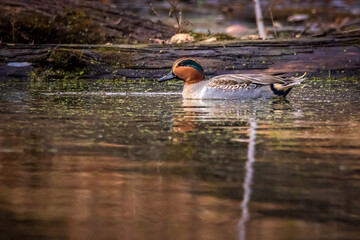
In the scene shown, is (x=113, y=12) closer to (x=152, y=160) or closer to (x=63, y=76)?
(x=63, y=76)

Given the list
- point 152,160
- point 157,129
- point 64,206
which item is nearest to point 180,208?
point 64,206

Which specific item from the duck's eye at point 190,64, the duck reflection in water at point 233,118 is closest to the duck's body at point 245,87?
the duck reflection in water at point 233,118

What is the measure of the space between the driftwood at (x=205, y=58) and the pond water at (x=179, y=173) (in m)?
4.90

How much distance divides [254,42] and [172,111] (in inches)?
217

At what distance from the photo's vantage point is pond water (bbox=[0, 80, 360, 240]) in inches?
112

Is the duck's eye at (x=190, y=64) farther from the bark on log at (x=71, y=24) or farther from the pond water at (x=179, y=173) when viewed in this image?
the bark on log at (x=71, y=24)

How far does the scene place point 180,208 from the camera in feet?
10.2

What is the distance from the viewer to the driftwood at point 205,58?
12.5 meters

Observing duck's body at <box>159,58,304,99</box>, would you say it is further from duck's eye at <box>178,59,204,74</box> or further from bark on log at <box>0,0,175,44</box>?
bark on log at <box>0,0,175,44</box>

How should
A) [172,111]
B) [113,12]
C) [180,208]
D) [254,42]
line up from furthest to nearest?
[113,12], [254,42], [172,111], [180,208]

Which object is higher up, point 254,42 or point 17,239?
point 254,42

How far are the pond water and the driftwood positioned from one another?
4.90 m

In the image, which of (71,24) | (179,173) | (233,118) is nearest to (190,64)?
(233,118)

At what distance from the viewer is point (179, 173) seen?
12.8ft
